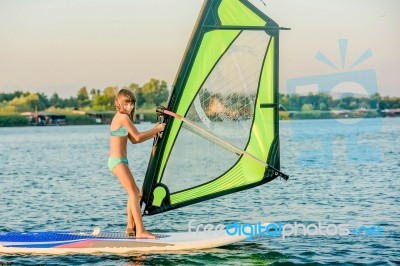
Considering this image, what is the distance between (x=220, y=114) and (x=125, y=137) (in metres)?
1.31

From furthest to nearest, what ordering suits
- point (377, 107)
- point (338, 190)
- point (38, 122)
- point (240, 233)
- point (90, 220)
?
1. point (38, 122)
2. point (377, 107)
3. point (338, 190)
4. point (90, 220)
5. point (240, 233)

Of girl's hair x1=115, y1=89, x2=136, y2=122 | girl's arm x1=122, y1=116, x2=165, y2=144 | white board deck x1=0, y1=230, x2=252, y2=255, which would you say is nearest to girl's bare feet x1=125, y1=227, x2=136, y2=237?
white board deck x1=0, y1=230, x2=252, y2=255

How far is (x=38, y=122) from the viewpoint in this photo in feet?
449

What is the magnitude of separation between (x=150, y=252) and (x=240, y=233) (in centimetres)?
133

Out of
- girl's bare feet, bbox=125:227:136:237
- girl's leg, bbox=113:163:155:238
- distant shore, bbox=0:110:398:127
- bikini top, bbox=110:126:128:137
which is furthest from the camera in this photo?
distant shore, bbox=0:110:398:127

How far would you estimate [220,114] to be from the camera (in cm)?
941

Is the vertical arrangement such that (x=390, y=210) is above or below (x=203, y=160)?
below

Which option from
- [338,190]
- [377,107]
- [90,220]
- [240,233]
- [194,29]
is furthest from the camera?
[377,107]

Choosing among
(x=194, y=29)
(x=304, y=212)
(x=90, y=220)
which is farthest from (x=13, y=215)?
(x=194, y=29)

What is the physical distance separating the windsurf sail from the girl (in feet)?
0.97

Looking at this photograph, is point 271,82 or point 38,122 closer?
point 271,82

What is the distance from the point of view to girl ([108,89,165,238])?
8.86 meters

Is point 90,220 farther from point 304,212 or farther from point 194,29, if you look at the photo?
point 194,29

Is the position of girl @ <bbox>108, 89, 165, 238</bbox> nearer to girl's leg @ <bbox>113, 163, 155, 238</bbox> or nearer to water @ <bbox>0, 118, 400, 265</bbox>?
girl's leg @ <bbox>113, 163, 155, 238</bbox>
